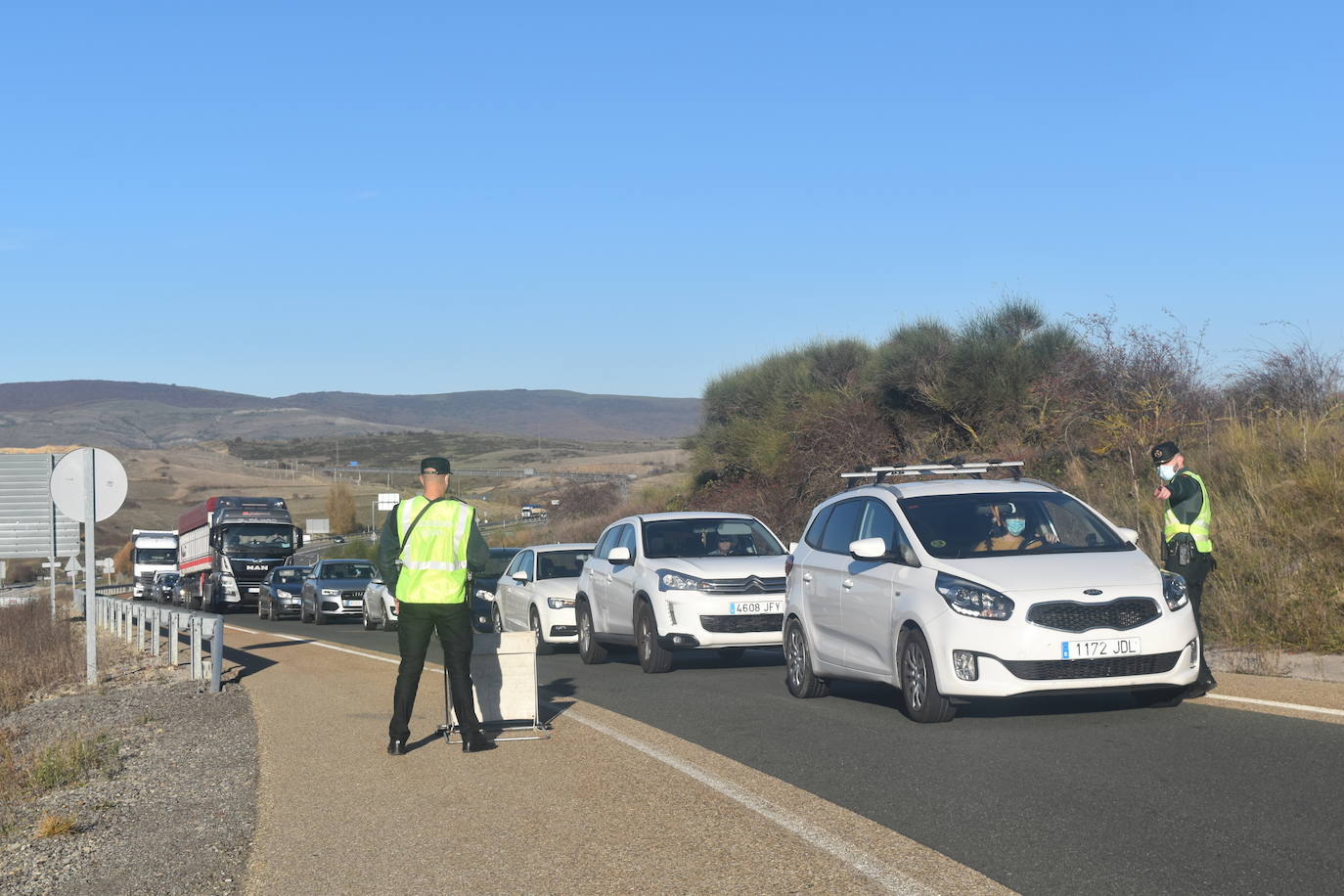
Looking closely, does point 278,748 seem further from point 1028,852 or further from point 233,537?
point 233,537

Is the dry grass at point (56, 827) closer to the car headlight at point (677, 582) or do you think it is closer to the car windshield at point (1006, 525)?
the car windshield at point (1006, 525)

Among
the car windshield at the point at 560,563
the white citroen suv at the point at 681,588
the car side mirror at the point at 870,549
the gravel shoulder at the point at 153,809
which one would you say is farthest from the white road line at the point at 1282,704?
the car windshield at the point at 560,563

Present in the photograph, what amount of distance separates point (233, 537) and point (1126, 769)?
4002 cm

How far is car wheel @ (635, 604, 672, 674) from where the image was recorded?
15.3 metres

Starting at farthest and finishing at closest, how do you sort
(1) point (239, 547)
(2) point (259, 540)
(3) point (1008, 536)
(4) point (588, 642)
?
(2) point (259, 540) → (1) point (239, 547) → (4) point (588, 642) → (3) point (1008, 536)

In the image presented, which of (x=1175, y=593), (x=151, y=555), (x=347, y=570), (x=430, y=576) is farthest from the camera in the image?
(x=151, y=555)

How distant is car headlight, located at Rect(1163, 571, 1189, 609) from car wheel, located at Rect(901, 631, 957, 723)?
1.62m

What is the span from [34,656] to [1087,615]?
1730 cm

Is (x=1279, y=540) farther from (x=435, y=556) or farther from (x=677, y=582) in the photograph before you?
(x=435, y=556)

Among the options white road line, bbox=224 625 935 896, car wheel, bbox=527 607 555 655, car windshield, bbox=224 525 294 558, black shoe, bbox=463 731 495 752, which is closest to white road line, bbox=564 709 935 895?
white road line, bbox=224 625 935 896

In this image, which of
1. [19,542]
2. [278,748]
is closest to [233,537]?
[19,542]

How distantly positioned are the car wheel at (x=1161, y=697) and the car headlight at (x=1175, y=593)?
612 millimetres

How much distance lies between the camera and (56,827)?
7.96 m

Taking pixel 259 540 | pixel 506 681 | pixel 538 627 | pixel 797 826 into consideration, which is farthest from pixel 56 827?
pixel 259 540
